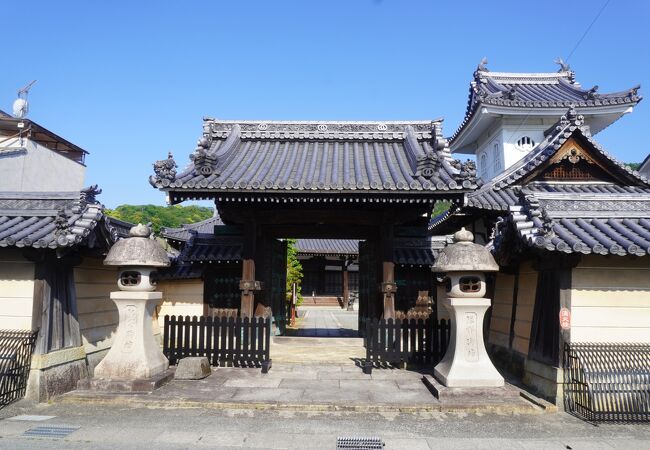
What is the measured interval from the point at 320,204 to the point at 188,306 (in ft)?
17.2

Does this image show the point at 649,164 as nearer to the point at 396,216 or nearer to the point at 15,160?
the point at 396,216

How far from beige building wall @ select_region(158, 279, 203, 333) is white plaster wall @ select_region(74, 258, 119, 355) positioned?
7.15 ft

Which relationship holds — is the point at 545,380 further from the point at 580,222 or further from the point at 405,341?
the point at 405,341

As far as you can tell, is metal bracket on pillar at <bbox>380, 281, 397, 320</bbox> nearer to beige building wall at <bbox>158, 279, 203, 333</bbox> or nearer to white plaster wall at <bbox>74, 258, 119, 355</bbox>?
beige building wall at <bbox>158, 279, 203, 333</bbox>

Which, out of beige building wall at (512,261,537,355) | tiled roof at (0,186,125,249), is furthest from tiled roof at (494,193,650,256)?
tiled roof at (0,186,125,249)

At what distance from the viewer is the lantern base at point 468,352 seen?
7.77 meters

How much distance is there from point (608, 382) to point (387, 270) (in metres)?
→ 5.46

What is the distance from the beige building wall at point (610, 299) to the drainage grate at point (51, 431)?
8.28 metres

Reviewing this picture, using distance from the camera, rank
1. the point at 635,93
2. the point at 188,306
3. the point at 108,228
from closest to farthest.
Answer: the point at 108,228, the point at 188,306, the point at 635,93

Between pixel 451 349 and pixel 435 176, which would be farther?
pixel 435 176

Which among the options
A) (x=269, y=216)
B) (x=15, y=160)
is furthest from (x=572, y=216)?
(x=15, y=160)

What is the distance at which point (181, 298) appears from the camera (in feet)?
41.7

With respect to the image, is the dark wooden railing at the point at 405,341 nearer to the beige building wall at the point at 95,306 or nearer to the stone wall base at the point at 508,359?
the stone wall base at the point at 508,359

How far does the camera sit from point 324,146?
1382 centimetres
